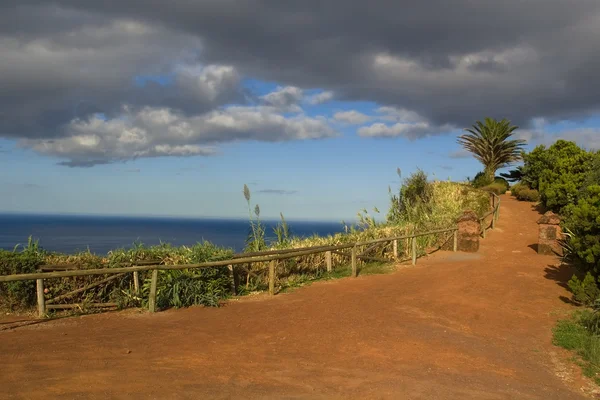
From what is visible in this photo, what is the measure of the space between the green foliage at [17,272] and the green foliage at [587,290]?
1283cm

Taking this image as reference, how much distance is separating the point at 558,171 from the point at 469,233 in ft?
46.9

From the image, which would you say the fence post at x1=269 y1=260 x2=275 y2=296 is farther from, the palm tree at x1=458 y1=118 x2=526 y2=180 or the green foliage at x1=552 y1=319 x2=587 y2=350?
the palm tree at x1=458 y1=118 x2=526 y2=180

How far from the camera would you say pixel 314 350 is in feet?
27.1

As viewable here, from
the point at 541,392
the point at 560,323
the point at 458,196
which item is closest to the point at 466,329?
the point at 560,323

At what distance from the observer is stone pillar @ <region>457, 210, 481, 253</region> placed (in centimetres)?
2128

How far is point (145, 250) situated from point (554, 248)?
52.3 ft

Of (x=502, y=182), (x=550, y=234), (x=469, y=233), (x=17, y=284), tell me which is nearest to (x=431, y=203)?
(x=469, y=233)

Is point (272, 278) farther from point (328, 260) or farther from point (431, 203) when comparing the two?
point (431, 203)

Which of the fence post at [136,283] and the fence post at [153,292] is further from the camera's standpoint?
the fence post at [136,283]

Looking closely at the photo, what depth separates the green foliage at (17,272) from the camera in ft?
34.4

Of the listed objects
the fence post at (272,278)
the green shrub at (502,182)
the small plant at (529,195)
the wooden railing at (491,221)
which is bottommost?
the fence post at (272,278)

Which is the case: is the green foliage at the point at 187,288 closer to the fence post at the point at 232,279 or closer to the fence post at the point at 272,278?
the fence post at the point at 232,279

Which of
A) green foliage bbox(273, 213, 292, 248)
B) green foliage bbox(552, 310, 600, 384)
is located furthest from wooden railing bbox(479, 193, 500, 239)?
green foliage bbox(552, 310, 600, 384)

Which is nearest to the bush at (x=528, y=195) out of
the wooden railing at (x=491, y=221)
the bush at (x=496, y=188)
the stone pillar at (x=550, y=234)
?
the bush at (x=496, y=188)
